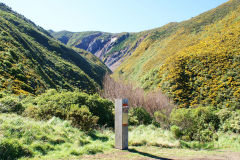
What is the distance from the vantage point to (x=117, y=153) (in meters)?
6.43

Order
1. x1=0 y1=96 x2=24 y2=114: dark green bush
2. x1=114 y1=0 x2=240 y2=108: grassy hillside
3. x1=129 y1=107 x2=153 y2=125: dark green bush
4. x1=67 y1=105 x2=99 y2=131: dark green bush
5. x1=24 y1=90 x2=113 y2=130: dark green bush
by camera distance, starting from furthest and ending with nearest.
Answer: x1=114 y1=0 x2=240 y2=108: grassy hillside, x1=129 y1=107 x2=153 y2=125: dark green bush, x1=0 y1=96 x2=24 y2=114: dark green bush, x1=24 y1=90 x2=113 y2=130: dark green bush, x1=67 y1=105 x2=99 y2=131: dark green bush

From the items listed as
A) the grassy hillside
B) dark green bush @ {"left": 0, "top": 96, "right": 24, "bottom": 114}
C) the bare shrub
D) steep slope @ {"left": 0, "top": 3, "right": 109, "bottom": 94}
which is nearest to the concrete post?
dark green bush @ {"left": 0, "top": 96, "right": 24, "bottom": 114}

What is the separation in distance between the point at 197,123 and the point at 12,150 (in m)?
13.3

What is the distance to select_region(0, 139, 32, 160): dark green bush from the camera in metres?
5.16

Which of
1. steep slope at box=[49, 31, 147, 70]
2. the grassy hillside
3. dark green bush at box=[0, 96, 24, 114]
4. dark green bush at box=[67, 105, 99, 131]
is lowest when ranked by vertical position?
dark green bush at box=[67, 105, 99, 131]

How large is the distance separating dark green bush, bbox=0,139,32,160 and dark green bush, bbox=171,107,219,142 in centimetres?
1079

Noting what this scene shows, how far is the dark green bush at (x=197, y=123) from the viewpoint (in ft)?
46.2

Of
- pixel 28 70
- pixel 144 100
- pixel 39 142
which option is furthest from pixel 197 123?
pixel 28 70

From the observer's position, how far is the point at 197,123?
15227 millimetres

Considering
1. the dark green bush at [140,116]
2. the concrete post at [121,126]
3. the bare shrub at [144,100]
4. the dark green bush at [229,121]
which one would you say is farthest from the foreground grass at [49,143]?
the bare shrub at [144,100]

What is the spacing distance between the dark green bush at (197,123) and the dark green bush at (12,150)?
1079 cm

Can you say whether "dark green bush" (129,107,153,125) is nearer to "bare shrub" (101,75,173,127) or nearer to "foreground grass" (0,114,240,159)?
"bare shrub" (101,75,173,127)

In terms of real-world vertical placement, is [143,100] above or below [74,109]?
above

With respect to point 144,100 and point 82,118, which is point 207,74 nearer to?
point 144,100
